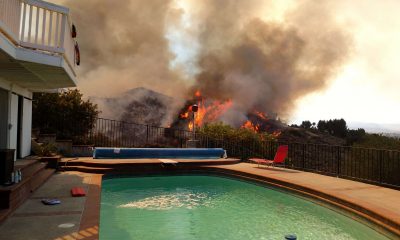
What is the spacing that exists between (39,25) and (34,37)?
32cm

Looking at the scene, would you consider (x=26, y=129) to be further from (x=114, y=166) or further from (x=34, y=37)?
(x=34, y=37)

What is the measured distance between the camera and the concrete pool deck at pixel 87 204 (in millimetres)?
5520

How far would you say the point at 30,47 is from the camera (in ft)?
24.5

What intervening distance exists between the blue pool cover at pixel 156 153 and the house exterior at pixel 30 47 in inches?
233

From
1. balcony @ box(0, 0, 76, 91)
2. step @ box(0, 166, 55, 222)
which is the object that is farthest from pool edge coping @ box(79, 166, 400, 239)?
balcony @ box(0, 0, 76, 91)

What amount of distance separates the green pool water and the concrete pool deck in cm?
38

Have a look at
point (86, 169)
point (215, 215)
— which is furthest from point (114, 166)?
point (215, 215)

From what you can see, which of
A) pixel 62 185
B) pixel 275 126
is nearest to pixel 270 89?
pixel 275 126

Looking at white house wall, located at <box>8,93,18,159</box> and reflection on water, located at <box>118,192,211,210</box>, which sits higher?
white house wall, located at <box>8,93,18,159</box>

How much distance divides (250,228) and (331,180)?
5.75 m

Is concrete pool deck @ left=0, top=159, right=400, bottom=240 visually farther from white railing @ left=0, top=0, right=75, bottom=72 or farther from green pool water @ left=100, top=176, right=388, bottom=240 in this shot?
white railing @ left=0, top=0, right=75, bottom=72

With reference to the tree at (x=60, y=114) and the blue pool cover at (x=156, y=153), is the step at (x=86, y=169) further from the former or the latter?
the tree at (x=60, y=114)

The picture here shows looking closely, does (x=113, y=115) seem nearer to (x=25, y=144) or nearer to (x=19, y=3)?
(x=25, y=144)

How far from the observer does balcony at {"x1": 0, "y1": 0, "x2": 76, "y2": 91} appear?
6906 millimetres
